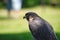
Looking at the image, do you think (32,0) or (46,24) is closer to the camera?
(46,24)

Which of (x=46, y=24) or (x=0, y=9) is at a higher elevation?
(x=46, y=24)

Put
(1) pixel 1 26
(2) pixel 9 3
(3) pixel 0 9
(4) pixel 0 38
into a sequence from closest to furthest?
(4) pixel 0 38 < (1) pixel 1 26 < (2) pixel 9 3 < (3) pixel 0 9

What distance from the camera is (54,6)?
28391 mm

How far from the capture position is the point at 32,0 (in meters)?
28.3

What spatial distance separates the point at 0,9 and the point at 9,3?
19.0 ft

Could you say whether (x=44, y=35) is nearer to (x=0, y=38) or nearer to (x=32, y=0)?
(x=0, y=38)

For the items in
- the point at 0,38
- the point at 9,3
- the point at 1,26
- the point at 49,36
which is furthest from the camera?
the point at 9,3

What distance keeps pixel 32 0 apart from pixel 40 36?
20655 mm

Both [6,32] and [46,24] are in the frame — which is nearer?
[46,24]

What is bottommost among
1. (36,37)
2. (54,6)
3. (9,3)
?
(54,6)

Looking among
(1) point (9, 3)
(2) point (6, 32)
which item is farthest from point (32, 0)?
(2) point (6, 32)

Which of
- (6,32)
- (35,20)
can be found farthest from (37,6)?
(35,20)

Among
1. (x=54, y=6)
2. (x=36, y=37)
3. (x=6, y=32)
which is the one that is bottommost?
(x=54, y=6)

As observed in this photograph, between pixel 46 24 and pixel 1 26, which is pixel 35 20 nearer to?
pixel 46 24
